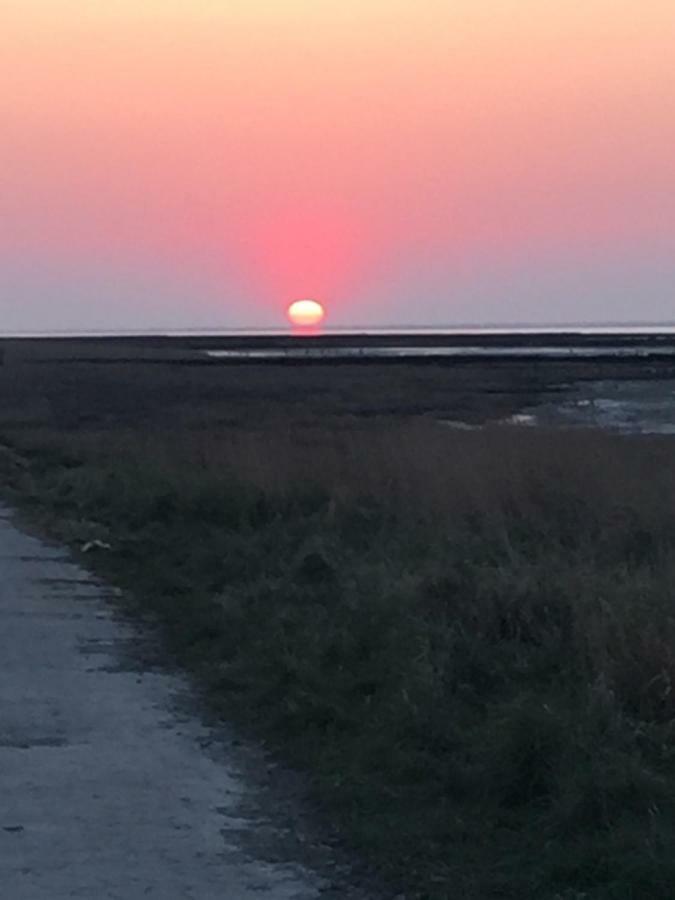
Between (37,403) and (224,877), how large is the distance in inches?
1679

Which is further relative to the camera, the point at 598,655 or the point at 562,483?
the point at 562,483

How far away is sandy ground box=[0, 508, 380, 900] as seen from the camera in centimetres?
588

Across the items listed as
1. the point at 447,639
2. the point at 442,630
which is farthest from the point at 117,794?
the point at 442,630

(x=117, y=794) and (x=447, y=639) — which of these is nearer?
(x=117, y=794)

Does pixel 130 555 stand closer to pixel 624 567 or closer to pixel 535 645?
pixel 624 567

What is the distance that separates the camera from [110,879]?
19.2 ft

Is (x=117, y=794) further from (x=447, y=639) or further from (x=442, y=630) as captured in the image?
(x=442, y=630)

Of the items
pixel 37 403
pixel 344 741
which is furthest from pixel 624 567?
pixel 37 403

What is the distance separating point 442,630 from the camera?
9570 millimetres

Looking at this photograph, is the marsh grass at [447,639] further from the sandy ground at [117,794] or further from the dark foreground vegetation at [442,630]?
the sandy ground at [117,794]

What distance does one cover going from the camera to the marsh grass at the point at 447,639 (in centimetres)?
645

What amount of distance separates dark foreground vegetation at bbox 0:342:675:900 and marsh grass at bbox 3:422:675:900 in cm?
2

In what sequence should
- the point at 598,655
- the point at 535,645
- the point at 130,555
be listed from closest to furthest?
the point at 598,655 → the point at 535,645 → the point at 130,555

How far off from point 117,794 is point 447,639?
107 inches
